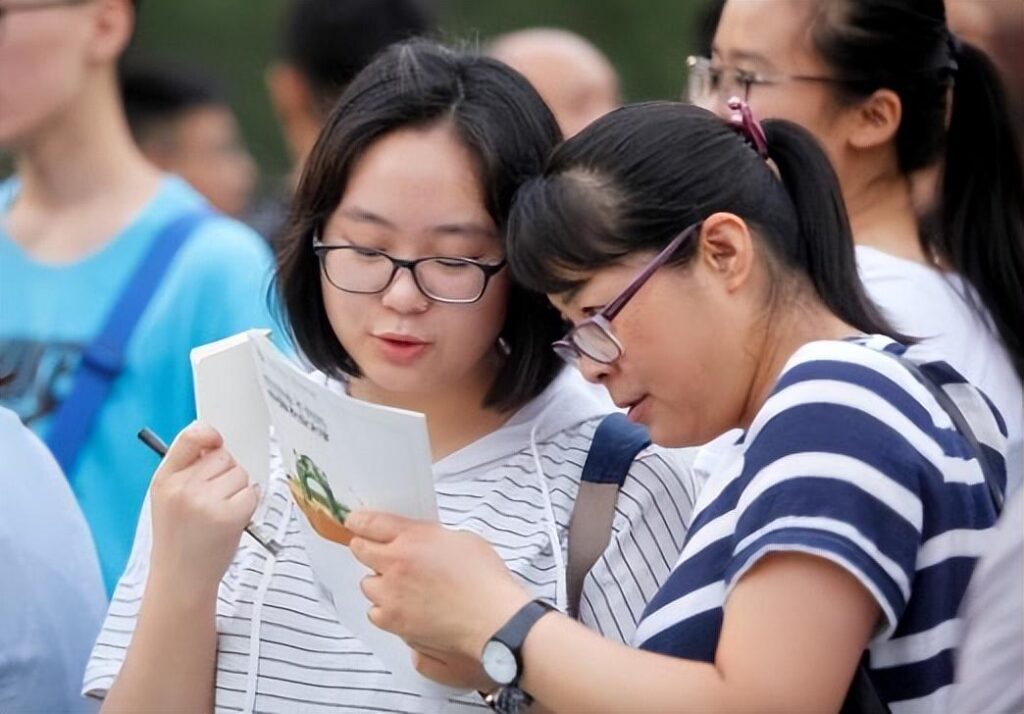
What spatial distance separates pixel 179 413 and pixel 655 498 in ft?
3.92

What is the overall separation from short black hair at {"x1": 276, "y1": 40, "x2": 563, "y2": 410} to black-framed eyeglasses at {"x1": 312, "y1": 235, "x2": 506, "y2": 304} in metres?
0.07

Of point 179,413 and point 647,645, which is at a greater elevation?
point 647,645

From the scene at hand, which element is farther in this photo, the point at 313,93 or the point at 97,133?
the point at 313,93

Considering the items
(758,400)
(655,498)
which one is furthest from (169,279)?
(758,400)

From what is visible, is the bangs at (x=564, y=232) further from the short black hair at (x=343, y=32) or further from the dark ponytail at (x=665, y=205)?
the short black hair at (x=343, y=32)

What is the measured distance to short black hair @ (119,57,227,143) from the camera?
6.46 meters

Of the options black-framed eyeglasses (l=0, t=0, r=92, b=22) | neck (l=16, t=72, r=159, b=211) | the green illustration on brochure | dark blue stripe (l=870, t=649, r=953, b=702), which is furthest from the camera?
neck (l=16, t=72, r=159, b=211)

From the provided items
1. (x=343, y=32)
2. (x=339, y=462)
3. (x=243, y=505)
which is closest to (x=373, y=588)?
(x=339, y=462)

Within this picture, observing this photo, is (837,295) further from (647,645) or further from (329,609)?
(329,609)

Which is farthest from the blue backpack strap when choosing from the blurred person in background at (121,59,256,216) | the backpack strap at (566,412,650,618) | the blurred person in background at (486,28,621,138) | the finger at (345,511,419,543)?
the blurred person in background at (121,59,256,216)

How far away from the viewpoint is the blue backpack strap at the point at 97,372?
127 inches

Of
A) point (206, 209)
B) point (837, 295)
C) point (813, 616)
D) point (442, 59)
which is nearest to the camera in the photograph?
point (813, 616)

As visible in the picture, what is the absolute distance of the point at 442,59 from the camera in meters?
2.51

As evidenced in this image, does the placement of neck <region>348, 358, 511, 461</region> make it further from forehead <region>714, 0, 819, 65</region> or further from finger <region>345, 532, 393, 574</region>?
forehead <region>714, 0, 819, 65</region>
